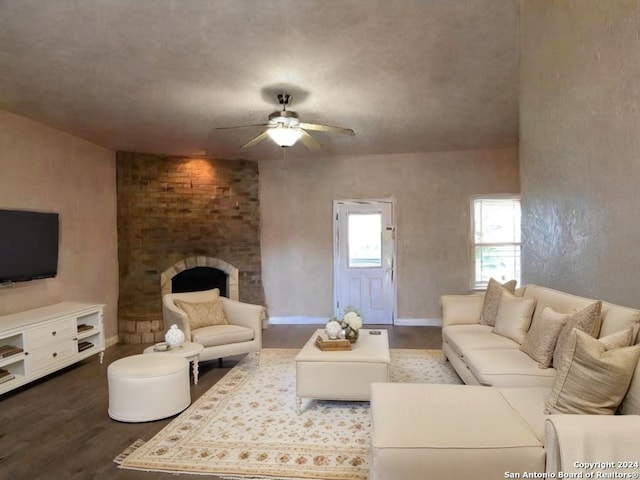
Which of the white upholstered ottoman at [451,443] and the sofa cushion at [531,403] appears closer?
the white upholstered ottoman at [451,443]

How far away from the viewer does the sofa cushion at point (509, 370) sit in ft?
8.63

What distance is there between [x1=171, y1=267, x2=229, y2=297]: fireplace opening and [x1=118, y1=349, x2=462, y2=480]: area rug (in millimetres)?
2688

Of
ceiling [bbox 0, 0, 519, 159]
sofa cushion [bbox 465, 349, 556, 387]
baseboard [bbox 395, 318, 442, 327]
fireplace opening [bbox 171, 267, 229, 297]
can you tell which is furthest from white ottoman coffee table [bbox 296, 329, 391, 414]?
fireplace opening [bbox 171, 267, 229, 297]

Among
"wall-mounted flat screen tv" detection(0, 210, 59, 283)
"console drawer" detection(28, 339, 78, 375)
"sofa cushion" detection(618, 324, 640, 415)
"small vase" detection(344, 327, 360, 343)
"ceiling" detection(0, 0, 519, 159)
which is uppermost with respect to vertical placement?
"ceiling" detection(0, 0, 519, 159)

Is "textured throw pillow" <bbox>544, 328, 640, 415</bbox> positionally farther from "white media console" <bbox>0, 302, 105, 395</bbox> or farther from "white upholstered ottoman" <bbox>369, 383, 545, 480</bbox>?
"white media console" <bbox>0, 302, 105, 395</bbox>

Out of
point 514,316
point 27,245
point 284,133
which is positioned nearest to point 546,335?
point 514,316

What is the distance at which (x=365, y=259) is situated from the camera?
21.7 ft

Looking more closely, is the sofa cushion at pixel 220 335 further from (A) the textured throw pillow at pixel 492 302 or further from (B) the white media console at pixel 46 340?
(A) the textured throw pillow at pixel 492 302

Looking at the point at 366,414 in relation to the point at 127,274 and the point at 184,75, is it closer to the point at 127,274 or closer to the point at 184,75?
the point at 184,75

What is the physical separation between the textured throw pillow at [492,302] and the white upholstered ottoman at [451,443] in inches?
85.4

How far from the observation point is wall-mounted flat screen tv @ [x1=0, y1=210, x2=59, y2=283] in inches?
156

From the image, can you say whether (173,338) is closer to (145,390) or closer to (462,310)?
(145,390)

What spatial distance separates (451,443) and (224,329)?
307cm

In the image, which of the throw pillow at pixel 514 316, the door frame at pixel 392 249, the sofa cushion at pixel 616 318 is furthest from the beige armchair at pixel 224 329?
the sofa cushion at pixel 616 318
